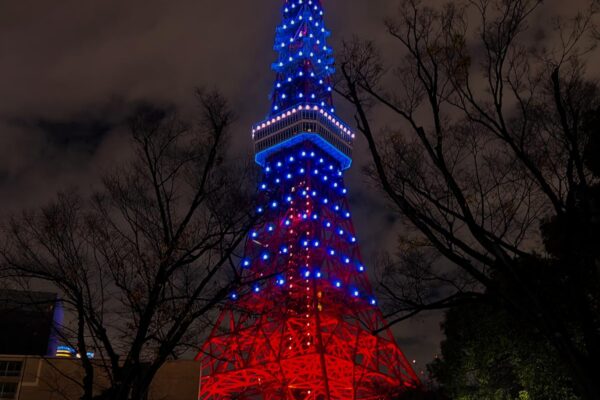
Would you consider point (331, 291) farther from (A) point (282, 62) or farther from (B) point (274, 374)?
(A) point (282, 62)

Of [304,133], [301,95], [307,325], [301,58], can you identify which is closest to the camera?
[307,325]

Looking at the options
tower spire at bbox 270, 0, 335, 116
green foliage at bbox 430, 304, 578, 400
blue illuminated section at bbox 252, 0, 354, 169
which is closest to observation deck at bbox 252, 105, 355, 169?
blue illuminated section at bbox 252, 0, 354, 169

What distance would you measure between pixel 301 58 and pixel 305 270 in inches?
551

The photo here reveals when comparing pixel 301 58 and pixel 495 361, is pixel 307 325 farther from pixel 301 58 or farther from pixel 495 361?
pixel 301 58

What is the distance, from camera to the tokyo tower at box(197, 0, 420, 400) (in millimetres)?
21016

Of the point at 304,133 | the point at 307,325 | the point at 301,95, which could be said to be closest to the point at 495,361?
the point at 307,325

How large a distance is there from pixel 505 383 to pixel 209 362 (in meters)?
12.4

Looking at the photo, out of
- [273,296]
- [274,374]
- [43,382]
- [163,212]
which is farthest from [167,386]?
[273,296]

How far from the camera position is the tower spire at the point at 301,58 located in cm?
3162

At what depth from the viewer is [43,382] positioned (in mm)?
12938

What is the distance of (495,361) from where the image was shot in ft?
48.2

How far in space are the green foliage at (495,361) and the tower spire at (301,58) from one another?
1778cm

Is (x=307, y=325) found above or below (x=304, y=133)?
below

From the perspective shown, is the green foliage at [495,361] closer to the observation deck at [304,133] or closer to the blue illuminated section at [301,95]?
the observation deck at [304,133]
